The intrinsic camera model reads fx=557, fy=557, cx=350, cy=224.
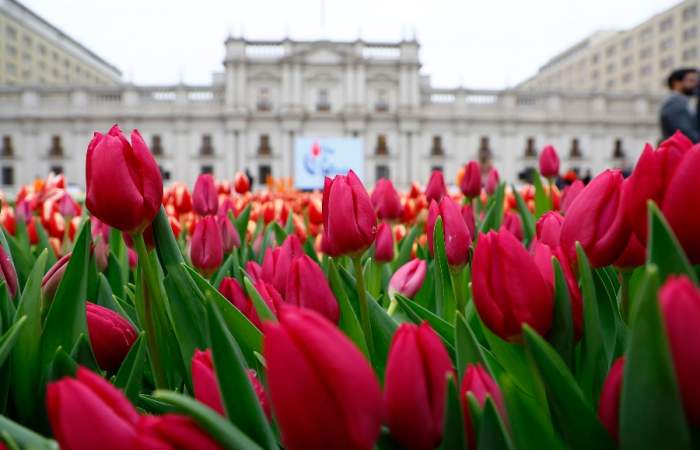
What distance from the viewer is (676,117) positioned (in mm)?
4543

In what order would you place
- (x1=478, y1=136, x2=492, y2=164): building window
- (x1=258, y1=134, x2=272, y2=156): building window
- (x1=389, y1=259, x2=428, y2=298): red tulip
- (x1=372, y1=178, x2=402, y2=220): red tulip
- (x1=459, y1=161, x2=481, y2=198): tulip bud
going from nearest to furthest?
(x1=389, y1=259, x2=428, y2=298): red tulip
(x1=372, y1=178, x2=402, y2=220): red tulip
(x1=459, y1=161, x2=481, y2=198): tulip bud
(x1=258, y1=134, x2=272, y2=156): building window
(x1=478, y1=136, x2=492, y2=164): building window

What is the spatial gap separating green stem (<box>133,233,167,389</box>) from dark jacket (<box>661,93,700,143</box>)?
485 cm

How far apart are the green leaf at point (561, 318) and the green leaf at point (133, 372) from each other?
334 millimetres

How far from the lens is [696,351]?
0.84 feet

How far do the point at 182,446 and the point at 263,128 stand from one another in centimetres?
3012

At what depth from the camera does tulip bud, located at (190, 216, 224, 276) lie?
2.64ft

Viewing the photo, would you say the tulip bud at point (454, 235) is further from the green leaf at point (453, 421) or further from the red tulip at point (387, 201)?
the red tulip at point (387, 201)

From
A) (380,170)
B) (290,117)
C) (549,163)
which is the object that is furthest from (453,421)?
(380,170)

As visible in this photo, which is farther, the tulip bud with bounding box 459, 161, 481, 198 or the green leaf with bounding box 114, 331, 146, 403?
the tulip bud with bounding box 459, 161, 481, 198

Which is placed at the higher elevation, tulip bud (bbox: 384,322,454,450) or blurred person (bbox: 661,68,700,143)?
blurred person (bbox: 661,68,700,143)

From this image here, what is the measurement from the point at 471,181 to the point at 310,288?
1.05 m

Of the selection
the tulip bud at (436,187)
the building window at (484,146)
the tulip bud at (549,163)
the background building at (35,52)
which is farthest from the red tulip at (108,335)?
the background building at (35,52)

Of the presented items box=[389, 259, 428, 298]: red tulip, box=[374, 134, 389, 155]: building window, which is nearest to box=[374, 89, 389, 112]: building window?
box=[374, 134, 389, 155]: building window

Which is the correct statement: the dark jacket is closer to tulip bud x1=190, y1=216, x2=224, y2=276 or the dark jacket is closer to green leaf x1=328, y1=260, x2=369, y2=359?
tulip bud x1=190, y1=216, x2=224, y2=276
